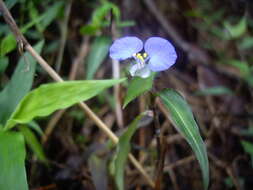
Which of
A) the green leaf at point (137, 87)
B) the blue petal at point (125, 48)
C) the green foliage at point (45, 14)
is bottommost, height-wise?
the green leaf at point (137, 87)

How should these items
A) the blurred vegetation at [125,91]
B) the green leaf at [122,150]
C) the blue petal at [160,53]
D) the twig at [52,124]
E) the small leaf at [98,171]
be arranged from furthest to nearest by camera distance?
the twig at [52,124] < the blurred vegetation at [125,91] < the small leaf at [98,171] < the green leaf at [122,150] < the blue petal at [160,53]

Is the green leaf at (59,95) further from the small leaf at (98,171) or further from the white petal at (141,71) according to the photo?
the small leaf at (98,171)

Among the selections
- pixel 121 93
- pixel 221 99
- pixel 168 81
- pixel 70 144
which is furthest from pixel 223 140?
pixel 70 144

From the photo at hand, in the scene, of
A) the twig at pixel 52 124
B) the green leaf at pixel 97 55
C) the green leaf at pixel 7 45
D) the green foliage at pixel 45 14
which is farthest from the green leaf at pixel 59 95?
the green foliage at pixel 45 14

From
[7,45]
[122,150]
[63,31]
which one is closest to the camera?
[122,150]

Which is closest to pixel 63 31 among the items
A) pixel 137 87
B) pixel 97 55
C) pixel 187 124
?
pixel 97 55

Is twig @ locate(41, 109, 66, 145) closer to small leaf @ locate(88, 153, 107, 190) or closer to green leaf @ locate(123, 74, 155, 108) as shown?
small leaf @ locate(88, 153, 107, 190)

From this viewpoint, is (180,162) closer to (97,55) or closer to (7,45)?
(97,55)
